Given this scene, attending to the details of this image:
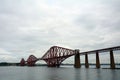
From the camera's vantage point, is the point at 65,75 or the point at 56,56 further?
the point at 56,56

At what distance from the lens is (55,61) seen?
177875mm

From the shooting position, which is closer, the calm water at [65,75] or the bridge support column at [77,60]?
the calm water at [65,75]

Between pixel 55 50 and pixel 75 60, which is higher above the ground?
pixel 55 50

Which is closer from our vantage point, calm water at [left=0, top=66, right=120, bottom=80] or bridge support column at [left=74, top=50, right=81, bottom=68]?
calm water at [left=0, top=66, right=120, bottom=80]

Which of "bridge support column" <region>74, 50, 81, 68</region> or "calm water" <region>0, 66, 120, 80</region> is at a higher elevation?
"bridge support column" <region>74, 50, 81, 68</region>

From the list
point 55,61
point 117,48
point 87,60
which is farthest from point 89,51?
point 55,61

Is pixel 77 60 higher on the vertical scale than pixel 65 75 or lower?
higher

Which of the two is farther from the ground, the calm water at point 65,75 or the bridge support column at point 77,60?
the bridge support column at point 77,60

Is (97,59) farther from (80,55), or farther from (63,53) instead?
(63,53)

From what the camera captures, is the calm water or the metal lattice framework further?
the metal lattice framework

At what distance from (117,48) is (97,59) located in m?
17.8

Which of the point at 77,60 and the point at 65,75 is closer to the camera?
the point at 65,75

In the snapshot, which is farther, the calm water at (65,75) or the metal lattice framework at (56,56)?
the metal lattice framework at (56,56)

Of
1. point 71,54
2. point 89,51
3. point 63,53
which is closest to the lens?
point 89,51
